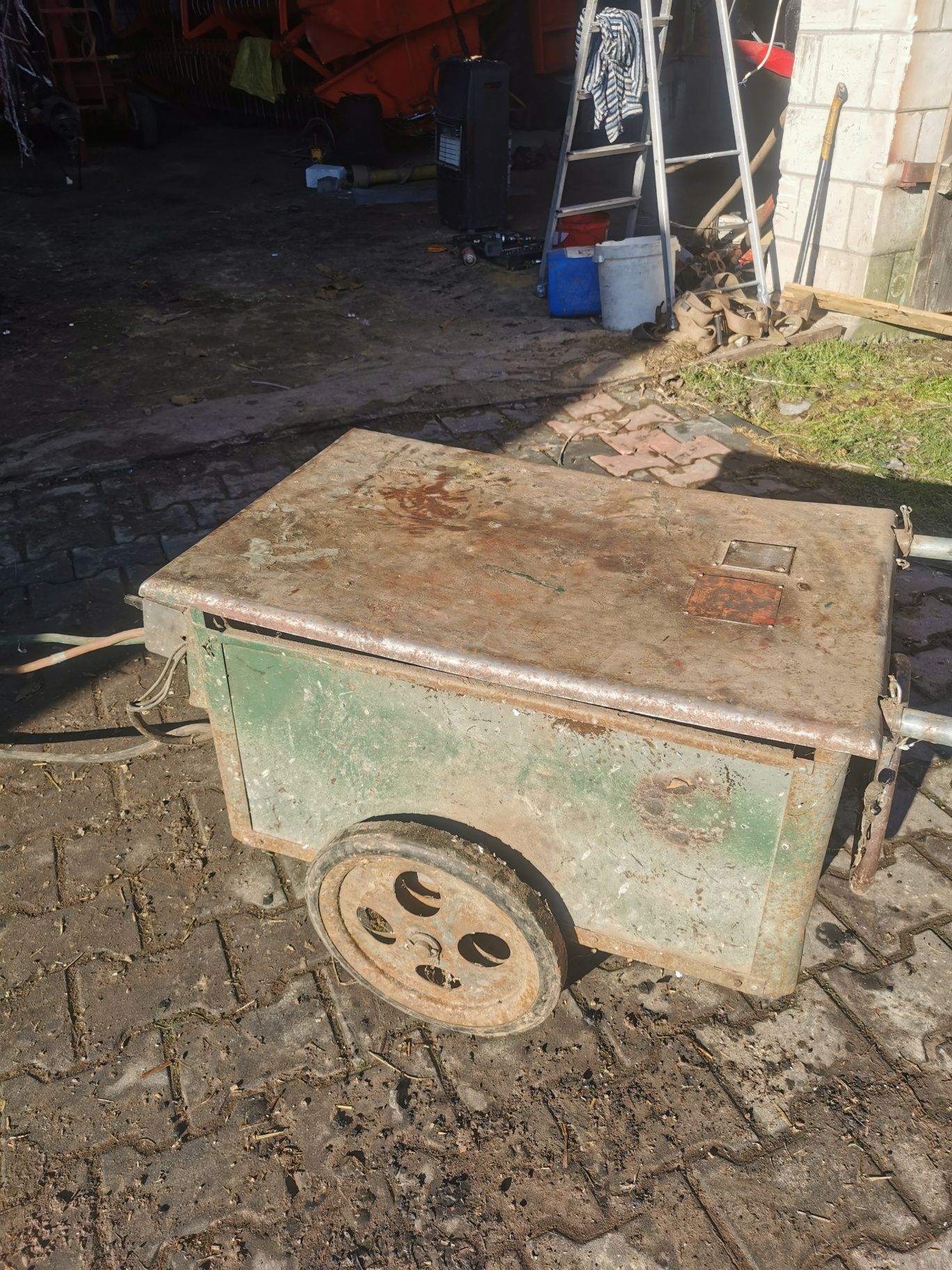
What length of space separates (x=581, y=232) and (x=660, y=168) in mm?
967

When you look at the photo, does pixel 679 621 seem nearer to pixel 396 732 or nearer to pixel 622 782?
pixel 622 782

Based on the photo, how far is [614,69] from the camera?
653 centimetres

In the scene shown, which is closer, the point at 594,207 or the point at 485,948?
the point at 485,948

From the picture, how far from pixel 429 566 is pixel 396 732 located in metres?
0.39

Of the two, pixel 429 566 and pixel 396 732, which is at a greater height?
pixel 429 566

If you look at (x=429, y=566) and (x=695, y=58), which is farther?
(x=695, y=58)

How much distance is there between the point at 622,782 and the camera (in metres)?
1.92

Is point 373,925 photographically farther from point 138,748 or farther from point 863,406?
point 863,406

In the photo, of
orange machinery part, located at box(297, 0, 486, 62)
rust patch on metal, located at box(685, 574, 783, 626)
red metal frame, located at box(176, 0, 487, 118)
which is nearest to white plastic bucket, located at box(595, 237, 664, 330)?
rust patch on metal, located at box(685, 574, 783, 626)

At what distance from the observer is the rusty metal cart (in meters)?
1.81

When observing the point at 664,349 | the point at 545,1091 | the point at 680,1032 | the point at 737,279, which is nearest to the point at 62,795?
the point at 545,1091

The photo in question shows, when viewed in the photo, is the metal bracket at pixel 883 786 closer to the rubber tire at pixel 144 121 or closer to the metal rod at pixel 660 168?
the metal rod at pixel 660 168


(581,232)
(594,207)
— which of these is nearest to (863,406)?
(594,207)

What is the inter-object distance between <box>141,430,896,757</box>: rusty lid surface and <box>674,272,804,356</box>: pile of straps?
3.97 meters
